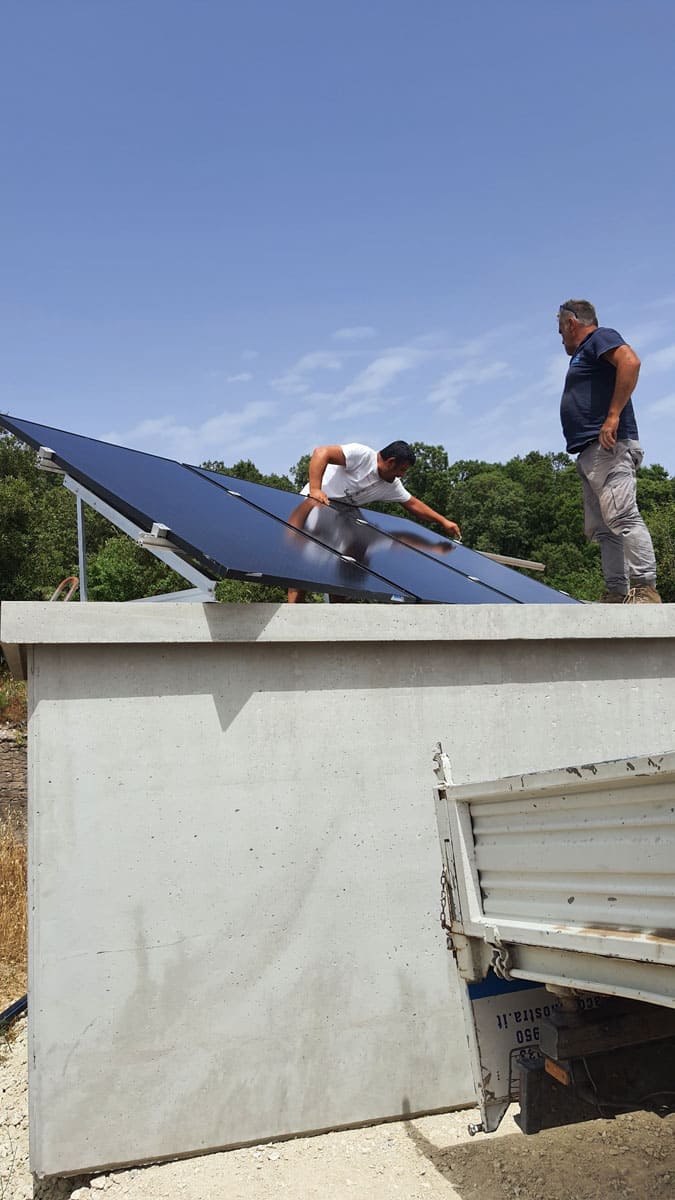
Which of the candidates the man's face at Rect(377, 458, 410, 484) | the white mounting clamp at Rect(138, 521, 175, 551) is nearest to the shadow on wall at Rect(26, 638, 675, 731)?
the white mounting clamp at Rect(138, 521, 175, 551)

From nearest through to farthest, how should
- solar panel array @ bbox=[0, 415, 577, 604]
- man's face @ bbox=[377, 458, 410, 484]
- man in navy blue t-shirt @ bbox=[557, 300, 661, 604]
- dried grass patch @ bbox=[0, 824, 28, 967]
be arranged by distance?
solar panel array @ bbox=[0, 415, 577, 604] < man in navy blue t-shirt @ bbox=[557, 300, 661, 604] < man's face @ bbox=[377, 458, 410, 484] < dried grass patch @ bbox=[0, 824, 28, 967]

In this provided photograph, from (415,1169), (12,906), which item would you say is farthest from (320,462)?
(12,906)

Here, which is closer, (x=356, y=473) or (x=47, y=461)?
(x=47, y=461)

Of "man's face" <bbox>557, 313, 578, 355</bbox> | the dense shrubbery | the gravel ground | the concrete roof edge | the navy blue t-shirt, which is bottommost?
the gravel ground

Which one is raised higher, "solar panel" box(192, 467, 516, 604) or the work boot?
"solar panel" box(192, 467, 516, 604)

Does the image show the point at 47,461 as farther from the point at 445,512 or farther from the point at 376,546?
the point at 445,512

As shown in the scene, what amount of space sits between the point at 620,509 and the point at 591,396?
92 centimetres

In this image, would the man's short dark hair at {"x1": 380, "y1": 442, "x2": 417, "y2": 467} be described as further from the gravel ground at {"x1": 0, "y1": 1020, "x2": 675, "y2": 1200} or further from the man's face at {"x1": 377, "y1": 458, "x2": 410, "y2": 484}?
the gravel ground at {"x1": 0, "y1": 1020, "x2": 675, "y2": 1200}

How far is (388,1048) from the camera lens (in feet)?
17.3

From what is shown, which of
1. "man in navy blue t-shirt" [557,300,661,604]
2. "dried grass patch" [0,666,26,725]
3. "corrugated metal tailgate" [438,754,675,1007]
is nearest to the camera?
"corrugated metal tailgate" [438,754,675,1007]

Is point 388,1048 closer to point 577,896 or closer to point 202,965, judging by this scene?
point 202,965

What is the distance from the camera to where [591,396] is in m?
6.97

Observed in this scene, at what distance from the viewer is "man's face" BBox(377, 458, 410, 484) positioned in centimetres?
717

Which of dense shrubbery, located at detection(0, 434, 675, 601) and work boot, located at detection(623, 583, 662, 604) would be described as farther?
dense shrubbery, located at detection(0, 434, 675, 601)
